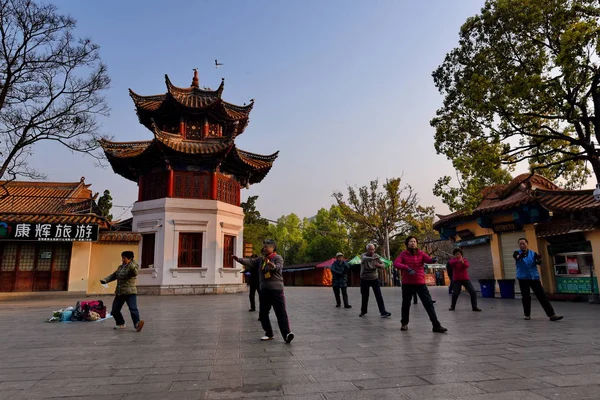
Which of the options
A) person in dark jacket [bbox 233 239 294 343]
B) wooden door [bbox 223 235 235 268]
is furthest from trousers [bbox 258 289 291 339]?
wooden door [bbox 223 235 235 268]

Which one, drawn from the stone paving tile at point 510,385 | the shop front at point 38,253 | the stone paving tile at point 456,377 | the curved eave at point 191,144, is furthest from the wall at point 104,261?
the stone paving tile at point 510,385

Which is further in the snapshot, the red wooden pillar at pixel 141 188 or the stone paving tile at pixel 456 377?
the red wooden pillar at pixel 141 188

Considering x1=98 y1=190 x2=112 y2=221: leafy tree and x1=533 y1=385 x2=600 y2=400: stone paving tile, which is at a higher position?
x1=98 y1=190 x2=112 y2=221: leafy tree

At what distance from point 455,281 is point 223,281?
11.5 metres

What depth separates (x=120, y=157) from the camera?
61.8ft

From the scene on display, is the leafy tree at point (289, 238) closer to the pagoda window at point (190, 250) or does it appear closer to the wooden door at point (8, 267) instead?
the pagoda window at point (190, 250)

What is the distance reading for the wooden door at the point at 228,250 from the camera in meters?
18.6

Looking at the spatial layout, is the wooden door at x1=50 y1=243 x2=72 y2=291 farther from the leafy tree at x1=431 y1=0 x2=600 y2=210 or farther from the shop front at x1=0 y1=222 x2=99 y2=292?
the leafy tree at x1=431 y1=0 x2=600 y2=210

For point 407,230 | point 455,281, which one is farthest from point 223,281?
point 407,230

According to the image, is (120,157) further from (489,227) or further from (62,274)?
(489,227)

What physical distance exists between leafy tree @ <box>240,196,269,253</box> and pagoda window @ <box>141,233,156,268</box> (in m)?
15.5

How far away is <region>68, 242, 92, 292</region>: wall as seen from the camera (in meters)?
16.9

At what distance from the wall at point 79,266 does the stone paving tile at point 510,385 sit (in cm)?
1786

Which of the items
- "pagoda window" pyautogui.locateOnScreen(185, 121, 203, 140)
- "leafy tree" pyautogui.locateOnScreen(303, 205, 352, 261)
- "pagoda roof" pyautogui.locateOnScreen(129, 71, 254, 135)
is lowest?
"leafy tree" pyautogui.locateOnScreen(303, 205, 352, 261)
